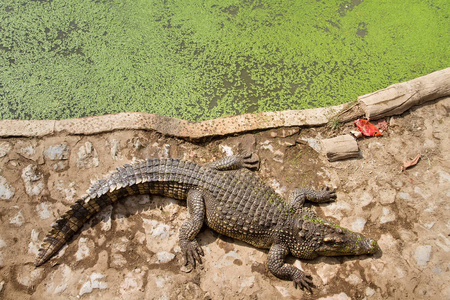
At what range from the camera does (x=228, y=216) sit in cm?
288

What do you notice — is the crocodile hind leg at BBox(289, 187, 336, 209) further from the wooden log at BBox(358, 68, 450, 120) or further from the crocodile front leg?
the wooden log at BBox(358, 68, 450, 120)

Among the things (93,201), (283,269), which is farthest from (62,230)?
(283,269)

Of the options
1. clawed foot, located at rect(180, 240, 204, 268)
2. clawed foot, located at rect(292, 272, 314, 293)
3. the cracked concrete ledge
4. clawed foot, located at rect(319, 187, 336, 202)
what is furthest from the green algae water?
clawed foot, located at rect(292, 272, 314, 293)

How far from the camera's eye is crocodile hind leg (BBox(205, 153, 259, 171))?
3354 millimetres

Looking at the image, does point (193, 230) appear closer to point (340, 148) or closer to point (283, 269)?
point (283, 269)

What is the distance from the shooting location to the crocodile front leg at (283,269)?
9.28 ft

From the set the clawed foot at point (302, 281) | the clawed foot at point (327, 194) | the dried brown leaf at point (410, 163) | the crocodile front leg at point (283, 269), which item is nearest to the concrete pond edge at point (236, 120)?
the dried brown leaf at point (410, 163)

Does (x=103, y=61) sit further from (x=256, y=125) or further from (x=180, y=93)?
(x=256, y=125)

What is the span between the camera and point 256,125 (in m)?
3.67

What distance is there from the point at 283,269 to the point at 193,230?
37.1 inches

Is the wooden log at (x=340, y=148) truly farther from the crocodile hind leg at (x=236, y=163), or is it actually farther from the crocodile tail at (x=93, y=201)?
the crocodile tail at (x=93, y=201)

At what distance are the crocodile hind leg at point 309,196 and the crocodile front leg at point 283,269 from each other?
49cm

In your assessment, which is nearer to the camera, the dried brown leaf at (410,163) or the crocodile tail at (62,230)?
the crocodile tail at (62,230)

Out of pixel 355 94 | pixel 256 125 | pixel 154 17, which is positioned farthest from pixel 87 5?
pixel 355 94
